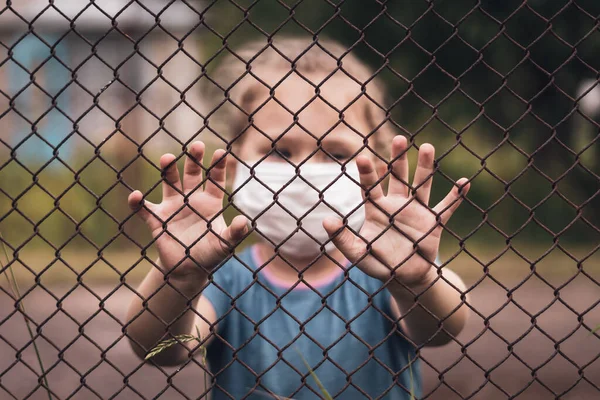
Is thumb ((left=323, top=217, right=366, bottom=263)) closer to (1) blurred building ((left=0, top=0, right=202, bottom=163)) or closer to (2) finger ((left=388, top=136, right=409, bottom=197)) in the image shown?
(2) finger ((left=388, top=136, right=409, bottom=197))

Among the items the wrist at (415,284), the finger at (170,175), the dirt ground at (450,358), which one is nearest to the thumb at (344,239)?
the wrist at (415,284)

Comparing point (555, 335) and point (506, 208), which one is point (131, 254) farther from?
point (555, 335)

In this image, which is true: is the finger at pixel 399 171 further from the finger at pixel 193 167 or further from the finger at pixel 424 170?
the finger at pixel 193 167

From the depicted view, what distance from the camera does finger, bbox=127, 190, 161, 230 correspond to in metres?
1.74

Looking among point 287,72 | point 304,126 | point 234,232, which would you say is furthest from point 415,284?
point 287,72

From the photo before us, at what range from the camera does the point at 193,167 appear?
181cm

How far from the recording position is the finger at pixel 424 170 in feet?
5.71

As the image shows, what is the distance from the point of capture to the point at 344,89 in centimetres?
249

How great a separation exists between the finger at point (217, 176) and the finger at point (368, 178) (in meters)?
0.32

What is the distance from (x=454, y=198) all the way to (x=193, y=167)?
0.64 m

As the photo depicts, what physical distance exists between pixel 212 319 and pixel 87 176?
9.32 metres

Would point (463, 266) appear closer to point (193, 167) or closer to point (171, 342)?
point (171, 342)

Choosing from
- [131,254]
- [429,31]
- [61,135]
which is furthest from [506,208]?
[61,135]

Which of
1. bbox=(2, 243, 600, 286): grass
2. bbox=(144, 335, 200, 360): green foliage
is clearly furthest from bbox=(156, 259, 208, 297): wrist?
bbox=(2, 243, 600, 286): grass
